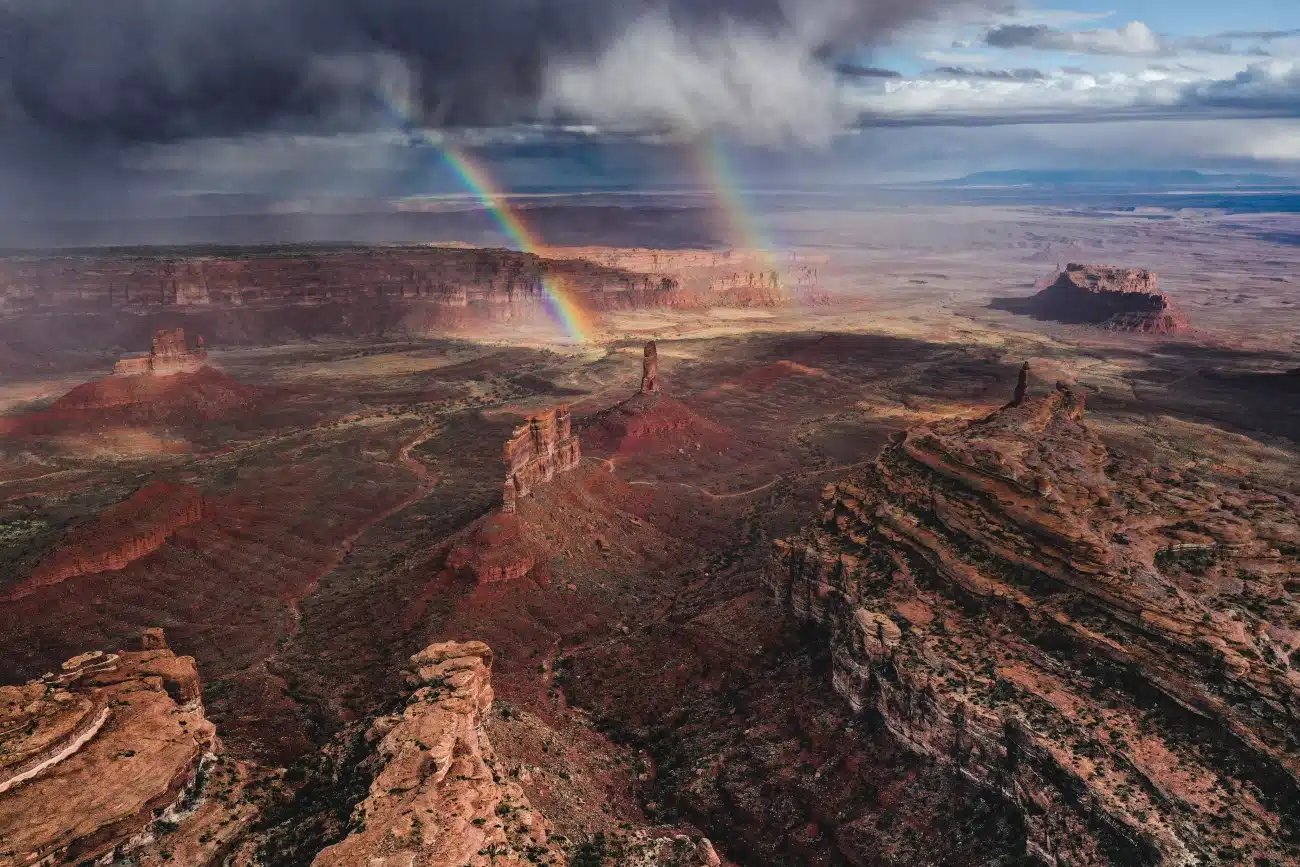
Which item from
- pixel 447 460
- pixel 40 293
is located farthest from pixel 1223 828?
pixel 40 293

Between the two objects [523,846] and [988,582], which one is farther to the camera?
[988,582]

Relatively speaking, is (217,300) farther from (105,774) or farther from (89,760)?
(105,774)

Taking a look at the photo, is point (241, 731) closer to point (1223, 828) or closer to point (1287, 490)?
point (1223, 828)

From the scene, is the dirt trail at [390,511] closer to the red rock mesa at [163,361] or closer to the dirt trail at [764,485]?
the dirt trail at [764,485]

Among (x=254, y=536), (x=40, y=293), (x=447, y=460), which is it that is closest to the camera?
(x=254, y=536)

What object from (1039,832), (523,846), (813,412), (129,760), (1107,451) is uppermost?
(1107,451)

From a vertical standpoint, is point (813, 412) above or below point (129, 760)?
below
